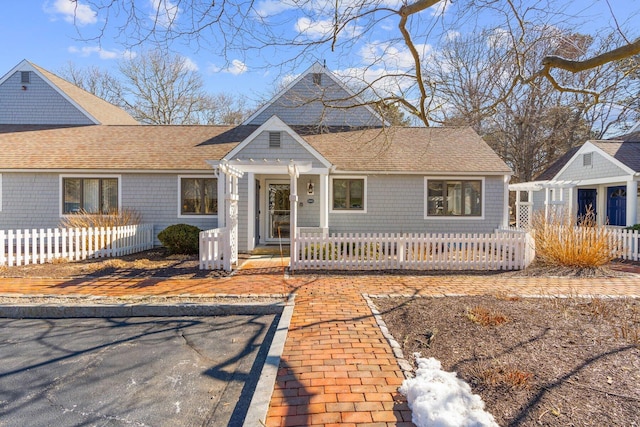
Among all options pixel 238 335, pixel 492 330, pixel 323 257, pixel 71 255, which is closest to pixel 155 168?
pixel 71 255

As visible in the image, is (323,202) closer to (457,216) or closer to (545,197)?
(457,216)

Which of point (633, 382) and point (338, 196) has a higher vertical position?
point (338, 196)

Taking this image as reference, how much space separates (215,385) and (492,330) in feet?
10.3

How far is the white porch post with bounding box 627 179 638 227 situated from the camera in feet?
47.8

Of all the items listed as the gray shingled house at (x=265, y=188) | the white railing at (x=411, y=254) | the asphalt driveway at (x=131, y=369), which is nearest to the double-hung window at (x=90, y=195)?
the gray shingled house at (x=265, y=188)

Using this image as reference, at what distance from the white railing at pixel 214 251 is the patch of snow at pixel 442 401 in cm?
611

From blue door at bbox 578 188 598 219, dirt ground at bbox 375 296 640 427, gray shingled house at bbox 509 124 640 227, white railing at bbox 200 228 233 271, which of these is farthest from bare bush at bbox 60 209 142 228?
blue door at bbox 578 188 598 219

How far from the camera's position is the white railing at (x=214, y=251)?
28.1 ft

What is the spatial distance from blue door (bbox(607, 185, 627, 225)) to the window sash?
12425 millimetres

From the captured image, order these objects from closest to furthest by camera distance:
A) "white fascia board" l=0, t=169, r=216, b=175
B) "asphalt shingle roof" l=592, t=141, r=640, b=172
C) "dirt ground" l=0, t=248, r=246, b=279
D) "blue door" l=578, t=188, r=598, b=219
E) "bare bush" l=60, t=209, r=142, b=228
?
"dirt ground" l=0, t=248, r=246, b=279 → "bare bush" l=60, t=209, r=142, b=228 → "white fascia board" l=0, t=169, r=216, b=175 → "asphalt shingle roof" l=592, t=141, r=640, b=172 → "blue door" l=578, t=188, r=598, b=219

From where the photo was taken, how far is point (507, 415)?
2639mm

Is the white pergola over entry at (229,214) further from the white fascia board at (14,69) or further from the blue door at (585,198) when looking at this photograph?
the blue door at (585,198)

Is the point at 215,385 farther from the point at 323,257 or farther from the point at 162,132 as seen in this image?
the point at 162,132

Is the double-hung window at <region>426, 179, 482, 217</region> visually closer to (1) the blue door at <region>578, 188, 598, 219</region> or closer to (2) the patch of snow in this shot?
(1) the blue door at <region>578, 188, 598, 219</region>
